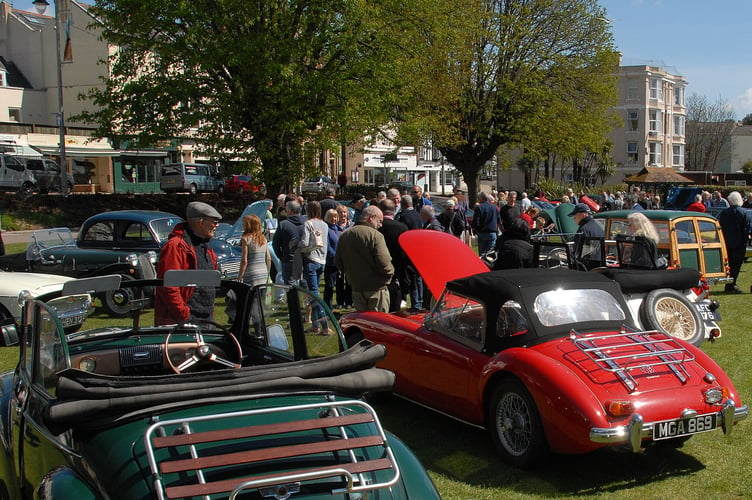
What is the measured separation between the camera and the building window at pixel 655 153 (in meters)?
75.9

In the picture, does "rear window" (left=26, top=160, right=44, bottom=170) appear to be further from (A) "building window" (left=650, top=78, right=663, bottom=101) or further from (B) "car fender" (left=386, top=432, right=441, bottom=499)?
(A) "building window" (left=650, top=78, right=663, bottom=101)

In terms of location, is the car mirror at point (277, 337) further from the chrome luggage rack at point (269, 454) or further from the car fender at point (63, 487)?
the car fender at point (63, 487)

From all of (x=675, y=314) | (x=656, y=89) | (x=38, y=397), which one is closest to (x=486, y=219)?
(x=675, y=314)

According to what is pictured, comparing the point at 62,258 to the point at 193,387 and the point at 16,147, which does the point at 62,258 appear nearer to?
the point at 193,387

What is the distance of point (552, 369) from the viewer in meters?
4.95

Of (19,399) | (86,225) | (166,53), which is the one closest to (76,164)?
(166,53)

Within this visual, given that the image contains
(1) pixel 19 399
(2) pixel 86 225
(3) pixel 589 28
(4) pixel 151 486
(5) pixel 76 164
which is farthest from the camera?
(5) pixel 76 164

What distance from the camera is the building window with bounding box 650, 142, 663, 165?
75.9 metres

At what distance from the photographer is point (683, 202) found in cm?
2658

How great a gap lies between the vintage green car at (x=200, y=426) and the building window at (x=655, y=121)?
7876 cm

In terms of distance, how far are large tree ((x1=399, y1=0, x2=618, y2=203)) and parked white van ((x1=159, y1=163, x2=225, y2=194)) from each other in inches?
685

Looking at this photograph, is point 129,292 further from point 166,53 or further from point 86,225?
point 166,53

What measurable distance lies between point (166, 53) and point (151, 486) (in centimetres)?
2146

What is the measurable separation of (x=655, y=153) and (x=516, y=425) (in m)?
77.9
